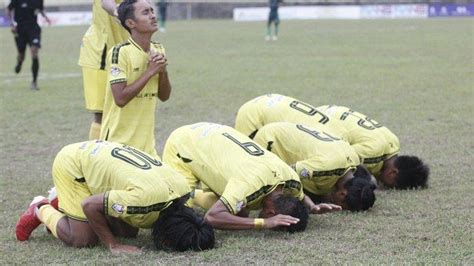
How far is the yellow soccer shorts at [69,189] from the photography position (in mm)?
5371

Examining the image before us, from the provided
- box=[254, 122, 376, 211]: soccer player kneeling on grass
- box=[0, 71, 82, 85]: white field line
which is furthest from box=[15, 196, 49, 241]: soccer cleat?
box=[0, 71, 82, 85]: white field line

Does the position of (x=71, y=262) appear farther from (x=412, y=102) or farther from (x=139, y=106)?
(x=412, y=102)

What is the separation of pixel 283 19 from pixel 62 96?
3192 centimetres

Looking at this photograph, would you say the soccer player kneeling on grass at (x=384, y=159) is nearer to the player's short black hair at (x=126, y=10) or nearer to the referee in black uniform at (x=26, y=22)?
the player's short black hair at (x=126, y=10)

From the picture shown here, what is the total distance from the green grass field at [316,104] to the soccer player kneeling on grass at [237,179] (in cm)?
13

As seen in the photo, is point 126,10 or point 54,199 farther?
point 126,10

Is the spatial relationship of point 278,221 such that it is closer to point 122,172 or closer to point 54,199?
point 122,172

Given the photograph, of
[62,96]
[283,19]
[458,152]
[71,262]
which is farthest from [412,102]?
[283,19]

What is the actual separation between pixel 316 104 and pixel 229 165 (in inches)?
253

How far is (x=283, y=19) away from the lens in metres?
44.6

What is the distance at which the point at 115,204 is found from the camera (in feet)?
16.6

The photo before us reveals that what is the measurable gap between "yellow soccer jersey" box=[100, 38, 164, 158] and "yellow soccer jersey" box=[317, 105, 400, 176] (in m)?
1.76

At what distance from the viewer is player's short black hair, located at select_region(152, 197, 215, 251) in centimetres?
506

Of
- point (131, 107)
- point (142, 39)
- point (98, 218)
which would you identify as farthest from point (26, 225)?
point (142, 39)
